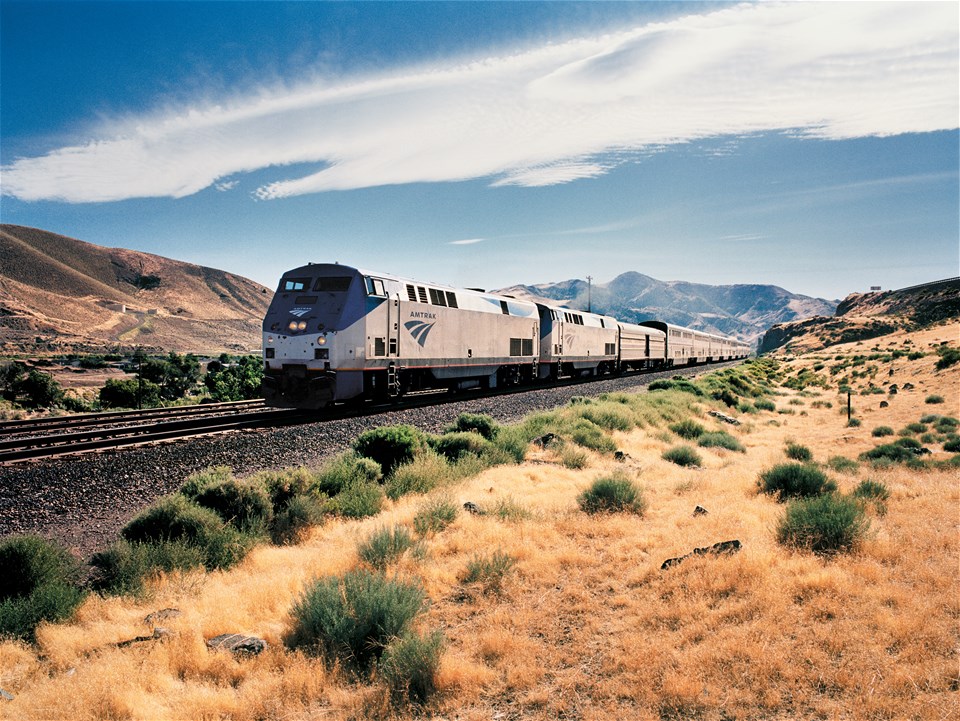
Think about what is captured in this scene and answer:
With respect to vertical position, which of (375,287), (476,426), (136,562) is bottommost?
(136,562)

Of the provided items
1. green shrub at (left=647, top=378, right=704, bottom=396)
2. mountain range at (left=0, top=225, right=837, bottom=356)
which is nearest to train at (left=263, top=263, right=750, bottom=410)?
green shrub at (left=647, top=378, right=704, bottom=396)

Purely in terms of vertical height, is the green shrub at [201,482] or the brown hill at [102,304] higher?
the brown hill at [102,304]

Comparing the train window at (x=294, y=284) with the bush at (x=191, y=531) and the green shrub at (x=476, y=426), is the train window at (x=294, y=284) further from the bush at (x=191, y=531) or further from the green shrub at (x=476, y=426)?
the bush at (x=191, y=531)

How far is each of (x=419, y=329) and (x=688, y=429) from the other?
35.1 feet

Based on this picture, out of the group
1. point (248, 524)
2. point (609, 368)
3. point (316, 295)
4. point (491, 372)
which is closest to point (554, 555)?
point (248, 524)

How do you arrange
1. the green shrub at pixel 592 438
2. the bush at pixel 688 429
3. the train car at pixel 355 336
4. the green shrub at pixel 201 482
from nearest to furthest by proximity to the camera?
the green shrub at pixel 201 482, the green shrub at pixel 592 438, the train car at pixel 355 336, the bush at pixel 688 429

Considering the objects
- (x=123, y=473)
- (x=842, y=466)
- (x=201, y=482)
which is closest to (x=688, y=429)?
(x=842, y=466)

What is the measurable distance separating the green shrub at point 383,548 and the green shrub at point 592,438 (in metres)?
8.78

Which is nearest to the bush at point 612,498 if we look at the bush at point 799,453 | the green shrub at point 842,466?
the green shrub at point 842,466

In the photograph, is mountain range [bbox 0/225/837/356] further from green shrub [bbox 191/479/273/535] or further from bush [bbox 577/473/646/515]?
bush [bbox 577/473/646/515]

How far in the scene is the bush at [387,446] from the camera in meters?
12.2

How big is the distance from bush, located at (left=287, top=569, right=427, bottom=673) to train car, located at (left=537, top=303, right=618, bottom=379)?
2685 cm

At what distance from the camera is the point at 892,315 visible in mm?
116625

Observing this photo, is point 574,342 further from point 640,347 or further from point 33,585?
point 33,585
